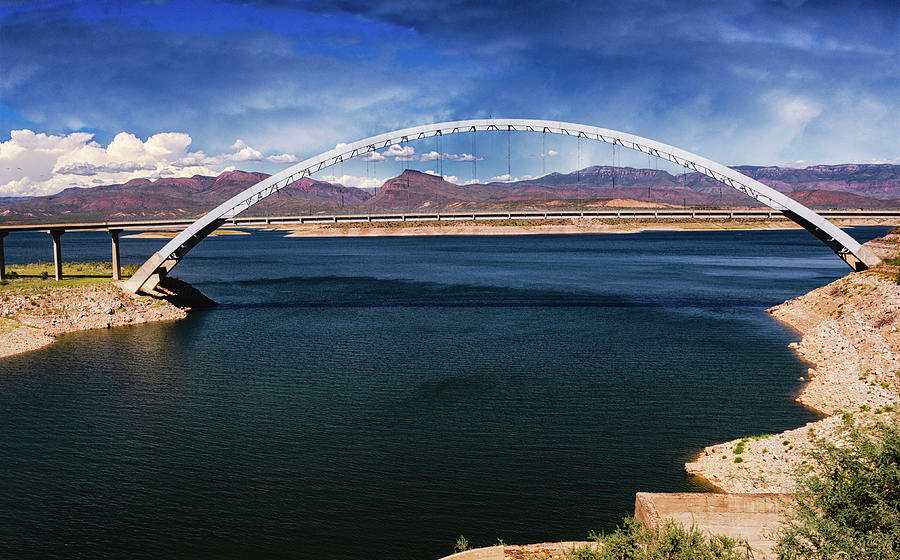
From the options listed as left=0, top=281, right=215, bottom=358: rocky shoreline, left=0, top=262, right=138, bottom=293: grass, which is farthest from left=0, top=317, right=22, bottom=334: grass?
left=0, top=262, right=138, bottom=293: grass

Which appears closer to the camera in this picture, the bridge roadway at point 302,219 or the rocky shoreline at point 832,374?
the rocky shoreline at point 832,374

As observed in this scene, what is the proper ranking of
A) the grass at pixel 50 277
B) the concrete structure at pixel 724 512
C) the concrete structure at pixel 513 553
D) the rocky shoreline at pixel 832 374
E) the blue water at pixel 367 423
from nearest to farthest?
1. the concrete structure at pixel 513 553
2. the concrete structure at pixel 724 512
3. the blue water at pixel 367 423
4. the rocky shoreline at pixel 832 374
5. the grass at pixel 50 277

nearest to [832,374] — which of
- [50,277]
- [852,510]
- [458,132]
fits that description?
[852,510]

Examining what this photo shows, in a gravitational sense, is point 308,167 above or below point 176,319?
above

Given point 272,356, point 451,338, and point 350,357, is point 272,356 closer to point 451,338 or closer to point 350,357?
point 350,357

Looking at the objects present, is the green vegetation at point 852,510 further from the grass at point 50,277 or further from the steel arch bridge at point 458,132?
the grass at point 50,277

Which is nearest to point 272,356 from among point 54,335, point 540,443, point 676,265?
point 54,335

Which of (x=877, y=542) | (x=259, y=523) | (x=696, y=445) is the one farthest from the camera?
(x=696, y=445)

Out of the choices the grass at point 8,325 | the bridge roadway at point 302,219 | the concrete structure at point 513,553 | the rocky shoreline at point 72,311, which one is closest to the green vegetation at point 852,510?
the concrete structure at point 513,553
